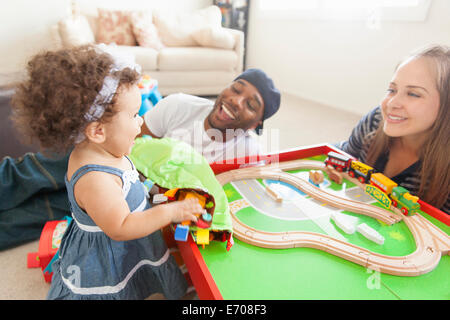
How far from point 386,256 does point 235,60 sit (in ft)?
8.47

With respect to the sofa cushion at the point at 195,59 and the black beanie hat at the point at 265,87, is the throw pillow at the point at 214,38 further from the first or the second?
the black beanie hat at the point at 265,87

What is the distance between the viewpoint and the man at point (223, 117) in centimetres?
110

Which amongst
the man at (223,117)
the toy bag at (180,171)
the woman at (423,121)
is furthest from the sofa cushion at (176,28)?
the woman at (423,121)

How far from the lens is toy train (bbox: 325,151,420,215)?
2.66 feet

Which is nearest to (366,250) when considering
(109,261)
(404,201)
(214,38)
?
(404,201)

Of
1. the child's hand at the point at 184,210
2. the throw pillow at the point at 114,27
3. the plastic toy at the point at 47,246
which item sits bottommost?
the plastic toy at the point at 47,246

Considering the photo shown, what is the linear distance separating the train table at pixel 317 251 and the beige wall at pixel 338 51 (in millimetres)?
1844

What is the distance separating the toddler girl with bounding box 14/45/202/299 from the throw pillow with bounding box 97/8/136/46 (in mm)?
2435

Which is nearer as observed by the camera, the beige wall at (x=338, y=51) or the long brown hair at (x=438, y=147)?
the long brown hair at (x=438, y=147)

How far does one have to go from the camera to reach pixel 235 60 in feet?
9.65

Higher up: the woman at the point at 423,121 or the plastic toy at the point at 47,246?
the woman at the point at 423,121
